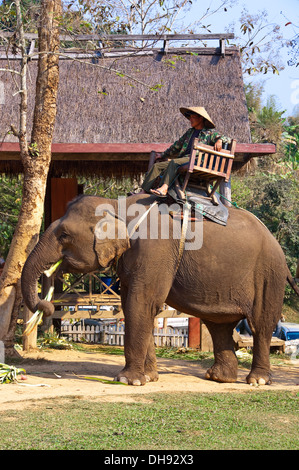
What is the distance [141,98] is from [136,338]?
16.4 feet

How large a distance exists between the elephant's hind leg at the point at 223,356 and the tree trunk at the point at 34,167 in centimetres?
292

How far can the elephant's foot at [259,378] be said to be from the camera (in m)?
8.60

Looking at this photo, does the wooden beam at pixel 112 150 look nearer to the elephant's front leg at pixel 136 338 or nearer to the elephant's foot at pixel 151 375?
the elephant's front leg at pixel 136 338

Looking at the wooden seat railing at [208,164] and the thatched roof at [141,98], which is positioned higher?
the thatched roof at [141,98]

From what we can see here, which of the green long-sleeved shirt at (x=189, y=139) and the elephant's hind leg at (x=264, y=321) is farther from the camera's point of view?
the elephant's hind leg at (x=264, y=321)

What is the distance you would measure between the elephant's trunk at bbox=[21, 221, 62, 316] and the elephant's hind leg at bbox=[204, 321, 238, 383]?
2.36 meters

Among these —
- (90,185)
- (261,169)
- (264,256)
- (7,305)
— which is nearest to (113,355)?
(7,305)

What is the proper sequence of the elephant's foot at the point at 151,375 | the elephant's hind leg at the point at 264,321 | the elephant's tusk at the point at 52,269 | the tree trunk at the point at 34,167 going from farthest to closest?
the tree trunk at the point at 34,167, the elephant's hind leg at the point at 264,321, the elephant's foot at the point at 151,375, the elephant's tusk at the point at 52,269

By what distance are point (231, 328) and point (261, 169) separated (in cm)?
2519

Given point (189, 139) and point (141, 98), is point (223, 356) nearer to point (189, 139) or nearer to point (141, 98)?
point (189, 139)

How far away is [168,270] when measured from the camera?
26.8 ft

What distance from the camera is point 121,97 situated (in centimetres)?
1273

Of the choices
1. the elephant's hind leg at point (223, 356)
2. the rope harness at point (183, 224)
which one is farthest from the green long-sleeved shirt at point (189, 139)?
the elephant's hind leg at point (223, 356)
